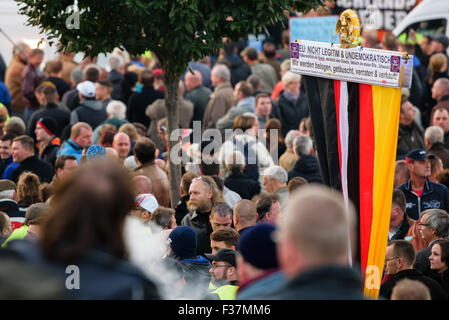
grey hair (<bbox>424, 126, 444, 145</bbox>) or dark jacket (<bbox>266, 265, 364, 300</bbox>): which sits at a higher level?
grey hair (<bbox>424, 126, 444, 145</bbox>)

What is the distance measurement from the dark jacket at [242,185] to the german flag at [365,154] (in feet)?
10.9

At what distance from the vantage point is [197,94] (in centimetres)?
1337

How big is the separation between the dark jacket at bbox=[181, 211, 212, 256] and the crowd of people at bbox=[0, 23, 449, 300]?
1 cm

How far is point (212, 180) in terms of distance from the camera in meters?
7.77

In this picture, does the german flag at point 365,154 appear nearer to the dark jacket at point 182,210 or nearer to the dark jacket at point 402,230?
the dark jacket at point 402,230

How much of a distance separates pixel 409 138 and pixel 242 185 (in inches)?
124

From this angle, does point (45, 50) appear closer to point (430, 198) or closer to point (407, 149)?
point (407, 149)

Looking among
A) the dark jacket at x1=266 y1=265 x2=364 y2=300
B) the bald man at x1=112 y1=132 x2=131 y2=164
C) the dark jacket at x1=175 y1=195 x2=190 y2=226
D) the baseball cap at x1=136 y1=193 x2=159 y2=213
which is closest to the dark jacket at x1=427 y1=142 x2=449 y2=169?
the dark jacket at x1=175 y1=195 x2=190 y2=226

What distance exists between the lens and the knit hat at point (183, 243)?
231 inches

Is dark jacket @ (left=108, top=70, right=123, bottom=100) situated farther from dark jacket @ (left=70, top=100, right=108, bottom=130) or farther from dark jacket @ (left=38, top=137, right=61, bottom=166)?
dark jacket @ (left=38, top=137, right=61, bottom=166)

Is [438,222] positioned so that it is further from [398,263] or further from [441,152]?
[441,152]

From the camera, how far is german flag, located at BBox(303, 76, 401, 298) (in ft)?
18.5
